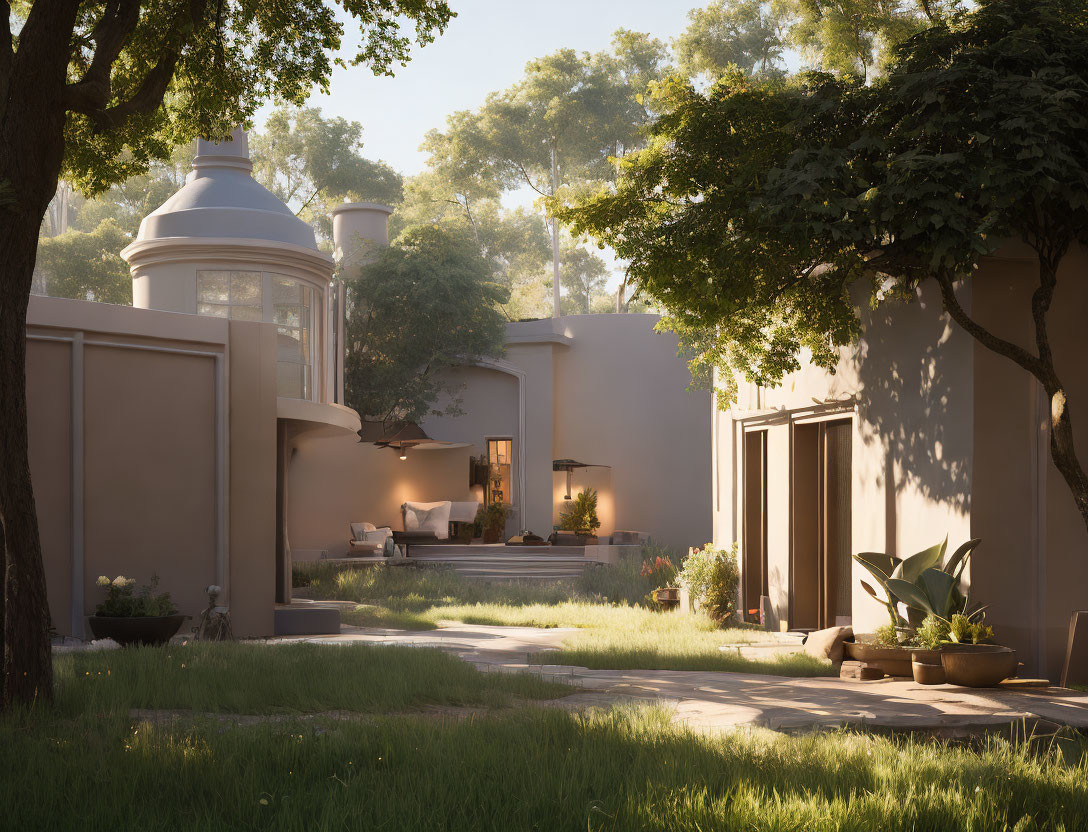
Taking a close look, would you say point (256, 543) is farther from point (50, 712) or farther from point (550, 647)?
point (50, 712)

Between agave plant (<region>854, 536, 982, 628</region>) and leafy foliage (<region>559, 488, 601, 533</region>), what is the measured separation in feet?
44.8

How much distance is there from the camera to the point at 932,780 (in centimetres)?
452

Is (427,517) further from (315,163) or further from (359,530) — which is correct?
(315,163)

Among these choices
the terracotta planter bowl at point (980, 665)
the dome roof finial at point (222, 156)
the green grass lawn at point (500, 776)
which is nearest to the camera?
the green grass lawn at point (500, 776)

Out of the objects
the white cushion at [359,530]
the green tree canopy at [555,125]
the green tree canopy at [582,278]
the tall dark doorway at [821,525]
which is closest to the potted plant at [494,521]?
the white cushion at [359,530]

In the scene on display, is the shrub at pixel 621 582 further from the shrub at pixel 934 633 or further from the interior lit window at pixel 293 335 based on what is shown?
the shrub at pixel 934 633

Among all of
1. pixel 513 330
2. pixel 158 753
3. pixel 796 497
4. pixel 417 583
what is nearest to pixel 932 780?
pixel 158 753

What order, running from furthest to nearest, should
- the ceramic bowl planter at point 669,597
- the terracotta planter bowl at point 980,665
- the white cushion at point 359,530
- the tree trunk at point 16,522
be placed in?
1. the white cushion at point 359,530
2. the ceramic bowl planter at point 669,597
3. the terracotta planter bowl at point 980,665
4. the tree trunk at point 16,522

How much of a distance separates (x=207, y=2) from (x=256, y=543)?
18.7ft

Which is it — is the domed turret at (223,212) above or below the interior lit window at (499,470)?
Answer: above

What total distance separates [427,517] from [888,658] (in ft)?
52.1

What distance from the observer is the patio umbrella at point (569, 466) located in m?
22.3

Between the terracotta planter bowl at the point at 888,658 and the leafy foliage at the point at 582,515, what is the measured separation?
541 inches

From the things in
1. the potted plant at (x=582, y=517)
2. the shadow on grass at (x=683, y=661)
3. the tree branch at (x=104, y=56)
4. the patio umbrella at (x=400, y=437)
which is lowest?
the shadow on grass at (x=683, y=661)
